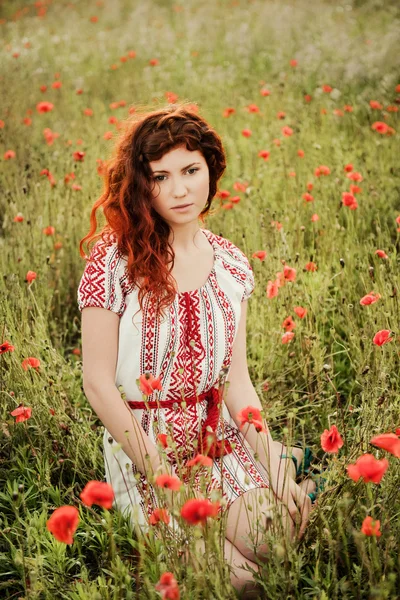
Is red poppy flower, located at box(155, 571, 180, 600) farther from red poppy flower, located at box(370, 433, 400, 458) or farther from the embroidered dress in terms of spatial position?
the embroidered dress

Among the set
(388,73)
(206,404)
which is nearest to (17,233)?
(206,404)

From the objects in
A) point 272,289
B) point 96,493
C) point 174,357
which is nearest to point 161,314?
point 174,357

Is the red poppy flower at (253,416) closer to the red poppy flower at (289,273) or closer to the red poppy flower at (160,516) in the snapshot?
the red poppy flower at (160,516)

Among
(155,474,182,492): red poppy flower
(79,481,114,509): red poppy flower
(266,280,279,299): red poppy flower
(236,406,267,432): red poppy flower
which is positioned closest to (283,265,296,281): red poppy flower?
(266,280,279,299): red poppy flower

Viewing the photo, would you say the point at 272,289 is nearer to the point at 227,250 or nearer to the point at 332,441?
the point at 227,250

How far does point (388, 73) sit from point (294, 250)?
10.1 feet

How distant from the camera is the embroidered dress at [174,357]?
197 cm

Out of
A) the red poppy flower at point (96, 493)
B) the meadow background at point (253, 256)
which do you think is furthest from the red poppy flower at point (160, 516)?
the red poppy flower at point (96, 493)

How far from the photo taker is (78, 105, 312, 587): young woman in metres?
1.93

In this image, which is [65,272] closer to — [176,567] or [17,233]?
[17,233]

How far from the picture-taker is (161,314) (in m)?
2.01

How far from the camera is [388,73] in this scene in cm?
552

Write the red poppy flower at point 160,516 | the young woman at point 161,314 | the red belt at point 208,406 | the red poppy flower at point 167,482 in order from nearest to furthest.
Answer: the red poppy flower at point 167,482, the red poppy flower at point 160,516, the young woman at point 161,314, the red belt at point 208,406

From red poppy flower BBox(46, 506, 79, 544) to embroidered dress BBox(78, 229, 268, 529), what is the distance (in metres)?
0.75
